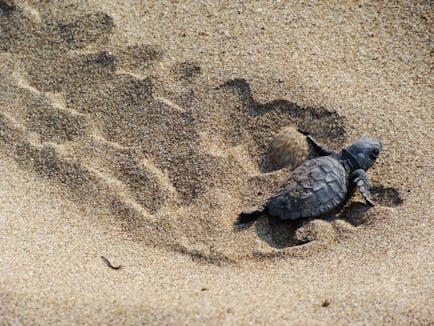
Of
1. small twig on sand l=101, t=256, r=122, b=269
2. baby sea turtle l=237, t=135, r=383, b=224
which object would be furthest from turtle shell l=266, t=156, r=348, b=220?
small twig on sand l=101, t=256, r=122, b=269

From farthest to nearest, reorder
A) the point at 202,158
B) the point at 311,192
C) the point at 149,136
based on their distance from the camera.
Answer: the point at 149,136
the point at 202,158
the point at 311,192

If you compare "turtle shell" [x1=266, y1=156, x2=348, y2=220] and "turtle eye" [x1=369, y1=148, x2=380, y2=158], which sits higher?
"turtle eye" [x1=369, y1=148, x2=380, y2=158]

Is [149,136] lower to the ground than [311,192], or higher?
lower

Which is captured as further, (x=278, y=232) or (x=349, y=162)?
(x=349, y=162)

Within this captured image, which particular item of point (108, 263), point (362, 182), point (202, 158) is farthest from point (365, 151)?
point (108, 263)

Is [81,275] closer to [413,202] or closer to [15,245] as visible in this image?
[15,245]

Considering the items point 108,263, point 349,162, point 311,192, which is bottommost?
point 108,263

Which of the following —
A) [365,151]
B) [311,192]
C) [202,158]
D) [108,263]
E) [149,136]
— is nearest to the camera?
[108,263]

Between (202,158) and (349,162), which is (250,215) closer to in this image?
(202,158)

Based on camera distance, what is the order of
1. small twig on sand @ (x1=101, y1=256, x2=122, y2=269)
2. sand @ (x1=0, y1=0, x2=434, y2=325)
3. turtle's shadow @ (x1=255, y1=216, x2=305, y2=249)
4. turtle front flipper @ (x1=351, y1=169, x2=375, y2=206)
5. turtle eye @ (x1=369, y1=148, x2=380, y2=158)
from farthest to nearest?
turtle eye @ (x1=369, y1=148, x2=380, y2=158)
turtle front flipper @ (x1=351, y1=169, x2=375, y2=206)
turtle's shadow @ (x1=255, y1=216, x2=305, y2=249)
small twig on sand @ (x1=101, y1=256, x2=122, y2=269)
sand @ (x1=0, y1=0, x2=434, y2=325)

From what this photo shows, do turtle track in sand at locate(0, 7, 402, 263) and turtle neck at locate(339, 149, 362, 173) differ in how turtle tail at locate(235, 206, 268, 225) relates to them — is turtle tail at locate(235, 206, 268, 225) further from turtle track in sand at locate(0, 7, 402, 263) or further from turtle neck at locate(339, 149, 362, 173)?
turtle neck at locate(339, 149, 362, 173)
